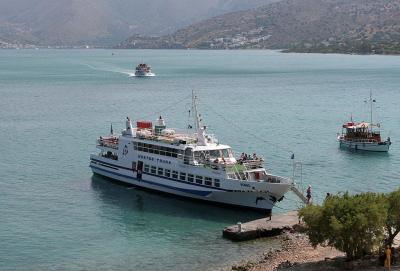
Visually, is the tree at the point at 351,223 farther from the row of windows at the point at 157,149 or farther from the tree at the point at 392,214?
the row of windows at the point at 157,149

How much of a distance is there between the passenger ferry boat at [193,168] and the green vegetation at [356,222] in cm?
1460

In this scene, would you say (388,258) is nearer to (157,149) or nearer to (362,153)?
(157,149)

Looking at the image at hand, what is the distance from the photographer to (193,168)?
181ft

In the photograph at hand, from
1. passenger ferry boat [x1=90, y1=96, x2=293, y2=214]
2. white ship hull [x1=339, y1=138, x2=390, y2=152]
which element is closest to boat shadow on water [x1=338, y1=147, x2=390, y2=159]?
white ship hull [x1=339, y1=138, x2=390, y2=152]

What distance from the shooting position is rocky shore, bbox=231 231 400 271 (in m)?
35.5

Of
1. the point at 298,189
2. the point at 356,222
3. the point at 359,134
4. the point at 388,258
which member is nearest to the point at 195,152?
the point at 298,189

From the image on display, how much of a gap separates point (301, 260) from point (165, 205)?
18.6 meters

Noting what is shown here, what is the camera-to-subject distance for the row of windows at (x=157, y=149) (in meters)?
56.8

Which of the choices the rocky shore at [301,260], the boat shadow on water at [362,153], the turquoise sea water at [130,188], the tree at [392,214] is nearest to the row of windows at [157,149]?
the turquoise sea water at [130,188]

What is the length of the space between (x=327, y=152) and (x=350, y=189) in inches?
769

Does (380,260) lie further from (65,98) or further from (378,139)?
(65,98)

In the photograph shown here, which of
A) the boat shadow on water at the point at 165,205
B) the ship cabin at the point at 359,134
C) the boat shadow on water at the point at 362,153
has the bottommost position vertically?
the boat shadow on water at the point at 165,205

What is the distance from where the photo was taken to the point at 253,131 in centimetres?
9594

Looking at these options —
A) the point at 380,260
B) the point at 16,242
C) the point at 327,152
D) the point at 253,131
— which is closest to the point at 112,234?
the point at 16,242
